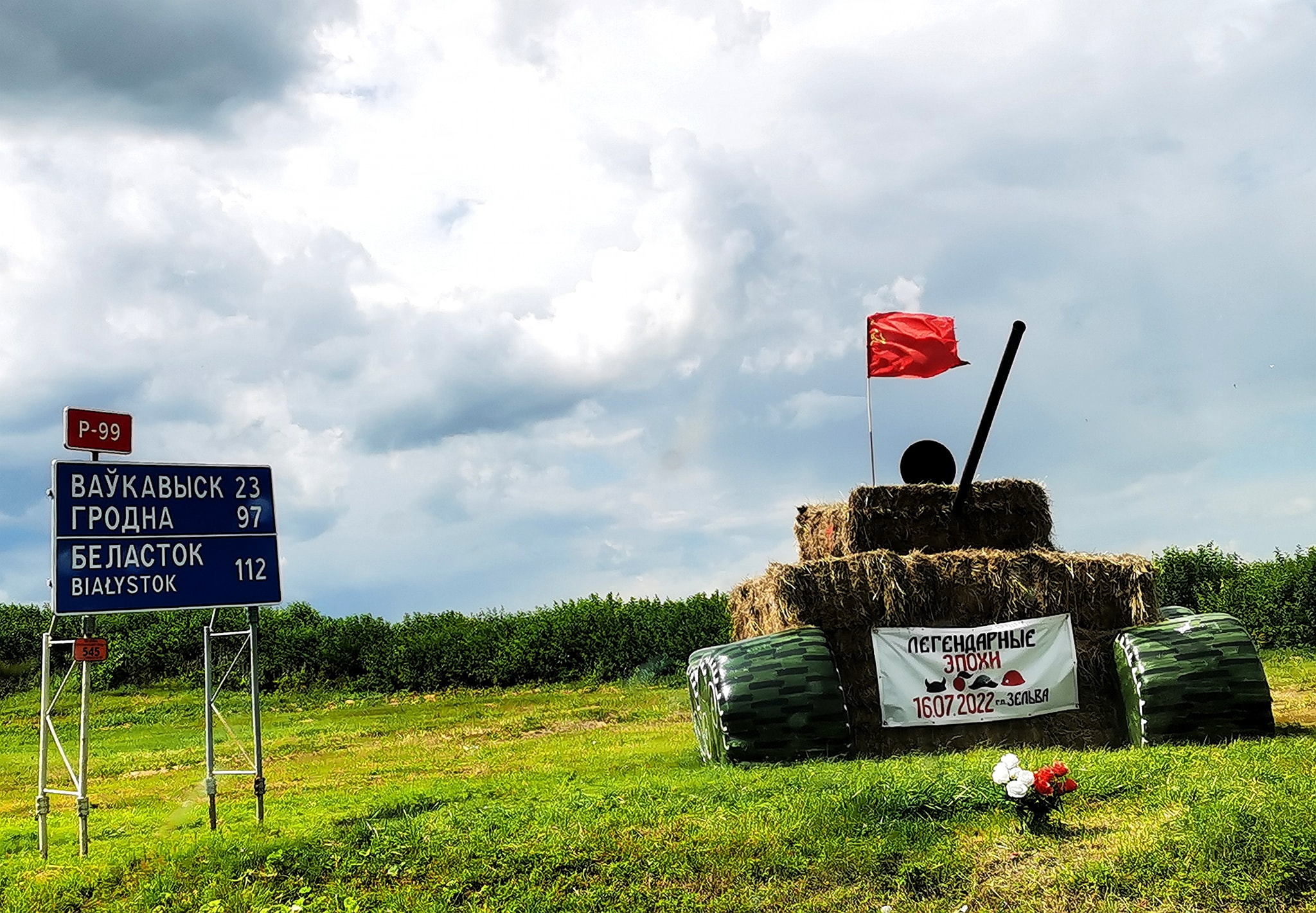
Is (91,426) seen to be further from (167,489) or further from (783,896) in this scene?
(783,896)

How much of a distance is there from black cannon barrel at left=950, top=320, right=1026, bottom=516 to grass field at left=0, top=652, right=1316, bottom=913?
353 centimetres

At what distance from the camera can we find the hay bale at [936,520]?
503 inches

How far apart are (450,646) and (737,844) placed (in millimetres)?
22644

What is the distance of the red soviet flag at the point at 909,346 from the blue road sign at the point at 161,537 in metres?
8.30

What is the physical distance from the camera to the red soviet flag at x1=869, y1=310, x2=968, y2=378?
47.2ft

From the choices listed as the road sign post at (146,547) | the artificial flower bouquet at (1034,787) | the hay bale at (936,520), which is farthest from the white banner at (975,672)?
the road sign post at (146,547)

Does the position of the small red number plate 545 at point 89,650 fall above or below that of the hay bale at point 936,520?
below

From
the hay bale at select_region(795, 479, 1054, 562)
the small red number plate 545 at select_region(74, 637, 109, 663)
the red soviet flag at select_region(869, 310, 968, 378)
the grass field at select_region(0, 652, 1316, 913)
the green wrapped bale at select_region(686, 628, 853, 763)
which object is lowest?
the grass field at select_region(0, 652, 1316, 913)

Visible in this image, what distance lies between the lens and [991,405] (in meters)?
12.4

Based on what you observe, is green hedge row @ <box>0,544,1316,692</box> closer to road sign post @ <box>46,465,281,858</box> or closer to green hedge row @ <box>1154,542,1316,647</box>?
green hedge row @ <box>1154,542,1316,647</box>

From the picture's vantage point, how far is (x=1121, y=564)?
12.1 meters

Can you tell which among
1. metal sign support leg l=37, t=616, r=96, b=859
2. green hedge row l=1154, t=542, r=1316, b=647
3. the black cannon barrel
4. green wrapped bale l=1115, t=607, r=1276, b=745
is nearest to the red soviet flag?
the black cannon barrel

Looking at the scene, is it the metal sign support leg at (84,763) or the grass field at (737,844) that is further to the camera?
the metal sign support leg at (84,763)

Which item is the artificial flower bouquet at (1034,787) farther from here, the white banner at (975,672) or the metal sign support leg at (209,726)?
the metal sign support leg at (209,726)
